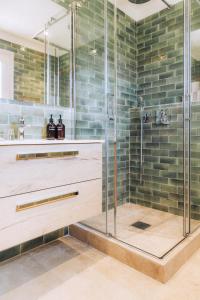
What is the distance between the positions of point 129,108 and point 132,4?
1.19 m

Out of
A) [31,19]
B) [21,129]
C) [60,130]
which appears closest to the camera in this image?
[21,129]

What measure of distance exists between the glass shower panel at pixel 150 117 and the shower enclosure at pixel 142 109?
11 mm

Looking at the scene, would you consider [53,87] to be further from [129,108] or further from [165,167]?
[165,167]

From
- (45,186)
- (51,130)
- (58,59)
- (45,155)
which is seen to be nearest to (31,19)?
(58,59)

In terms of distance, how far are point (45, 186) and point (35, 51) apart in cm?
117

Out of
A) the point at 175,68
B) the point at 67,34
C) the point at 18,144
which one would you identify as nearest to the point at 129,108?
the point at 175,68

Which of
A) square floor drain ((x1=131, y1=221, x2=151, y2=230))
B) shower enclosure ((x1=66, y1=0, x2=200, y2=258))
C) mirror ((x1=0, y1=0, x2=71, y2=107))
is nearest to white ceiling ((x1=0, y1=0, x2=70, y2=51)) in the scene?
mirror ((x1=0, y1=0, x2=71, y2=107))

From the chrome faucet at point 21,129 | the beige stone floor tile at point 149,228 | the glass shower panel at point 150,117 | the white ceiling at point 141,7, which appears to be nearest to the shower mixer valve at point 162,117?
the glass shower panel at point 150,117

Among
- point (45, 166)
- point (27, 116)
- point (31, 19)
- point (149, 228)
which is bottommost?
point (149, 228)

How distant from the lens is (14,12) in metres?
1.66

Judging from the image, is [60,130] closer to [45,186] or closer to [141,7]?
[45,186]

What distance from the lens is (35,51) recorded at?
1.79 meters

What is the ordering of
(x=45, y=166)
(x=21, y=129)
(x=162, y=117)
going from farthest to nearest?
(x=162, y=117) < (x=21, y=129) < (x=45, y=166)

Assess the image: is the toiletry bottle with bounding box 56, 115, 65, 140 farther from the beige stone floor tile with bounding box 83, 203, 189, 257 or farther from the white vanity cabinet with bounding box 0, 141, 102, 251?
the beige stone floor tile with bounding box 83, 203, 189, 257
